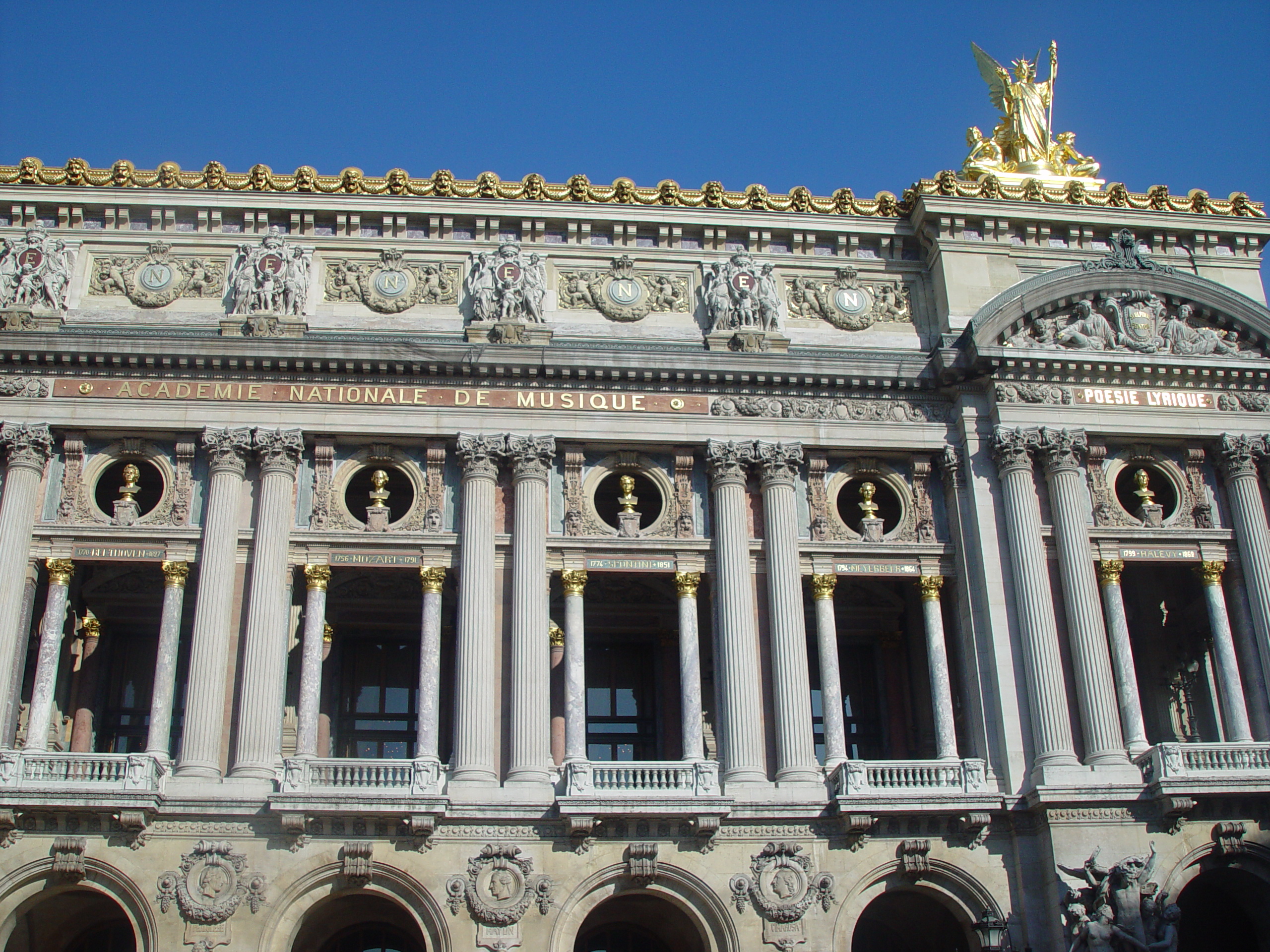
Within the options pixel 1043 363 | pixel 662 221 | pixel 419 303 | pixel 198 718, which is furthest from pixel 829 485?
pixel 198 718

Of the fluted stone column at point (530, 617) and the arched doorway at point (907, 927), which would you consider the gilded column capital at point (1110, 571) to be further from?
the fluted stone column at point (530, 617)

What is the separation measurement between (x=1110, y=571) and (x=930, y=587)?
398cm

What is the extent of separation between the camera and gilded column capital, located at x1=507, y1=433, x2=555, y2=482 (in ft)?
100

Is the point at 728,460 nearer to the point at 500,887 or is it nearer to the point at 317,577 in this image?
the point at 317,577

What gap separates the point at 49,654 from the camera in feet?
93.9

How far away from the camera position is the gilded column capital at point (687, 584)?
1195 inches

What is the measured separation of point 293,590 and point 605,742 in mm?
8211

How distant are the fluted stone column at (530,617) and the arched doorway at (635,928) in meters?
3.37

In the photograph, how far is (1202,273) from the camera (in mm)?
34938

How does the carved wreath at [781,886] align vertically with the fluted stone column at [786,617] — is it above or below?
below

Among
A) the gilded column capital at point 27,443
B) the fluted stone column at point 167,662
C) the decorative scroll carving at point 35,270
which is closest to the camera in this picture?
the fluted stone column at point 167,662

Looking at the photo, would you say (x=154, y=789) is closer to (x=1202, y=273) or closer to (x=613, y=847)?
(x=613, y=847)

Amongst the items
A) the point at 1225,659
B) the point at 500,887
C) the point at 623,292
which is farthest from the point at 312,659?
the point at 1225,659

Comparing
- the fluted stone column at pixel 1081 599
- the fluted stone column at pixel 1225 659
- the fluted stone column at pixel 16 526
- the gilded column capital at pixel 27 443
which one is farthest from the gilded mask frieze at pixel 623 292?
the fluted stone column at pixel 1225 659
